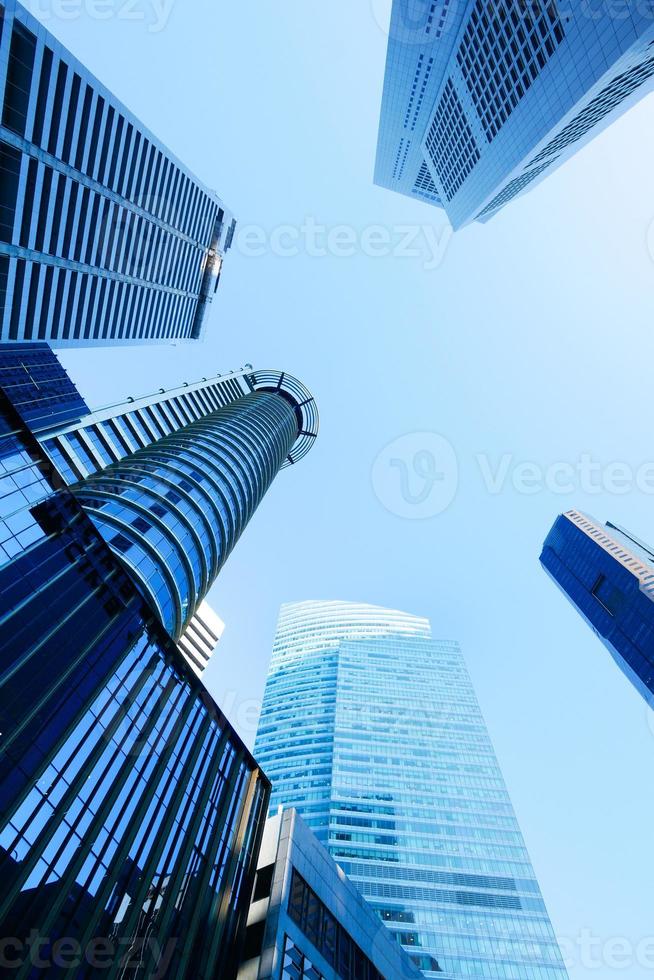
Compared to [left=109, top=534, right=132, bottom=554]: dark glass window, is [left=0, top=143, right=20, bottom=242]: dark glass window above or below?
above

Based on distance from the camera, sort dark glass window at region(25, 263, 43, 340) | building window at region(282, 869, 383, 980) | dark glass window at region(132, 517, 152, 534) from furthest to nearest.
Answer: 1. dark glass window at region(25, 263, 43, 340)
2. dark glass window at region(132, 517, 152, 534)
3. building window at region(282, 869, 383, 980)

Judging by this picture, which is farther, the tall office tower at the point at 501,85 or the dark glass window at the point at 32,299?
the dark glass window at the point at 32,299

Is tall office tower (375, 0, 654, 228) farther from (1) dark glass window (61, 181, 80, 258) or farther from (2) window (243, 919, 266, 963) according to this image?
(2) window (243, 919, 266, 963)

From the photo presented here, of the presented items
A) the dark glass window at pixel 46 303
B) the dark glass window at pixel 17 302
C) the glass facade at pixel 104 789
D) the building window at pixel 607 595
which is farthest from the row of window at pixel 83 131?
the building window at pixel 607 595

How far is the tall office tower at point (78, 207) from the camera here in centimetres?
4022

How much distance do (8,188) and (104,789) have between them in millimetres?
47052

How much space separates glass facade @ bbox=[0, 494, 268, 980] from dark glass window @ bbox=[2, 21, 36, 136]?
33.9 meters

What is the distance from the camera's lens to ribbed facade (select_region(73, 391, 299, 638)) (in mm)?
36281

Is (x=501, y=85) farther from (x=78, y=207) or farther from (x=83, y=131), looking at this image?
(x=78, y=207)

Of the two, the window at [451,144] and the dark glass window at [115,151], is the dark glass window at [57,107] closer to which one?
the dark glass window at [115,151]

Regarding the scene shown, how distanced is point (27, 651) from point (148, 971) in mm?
14630

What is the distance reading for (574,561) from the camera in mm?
140250

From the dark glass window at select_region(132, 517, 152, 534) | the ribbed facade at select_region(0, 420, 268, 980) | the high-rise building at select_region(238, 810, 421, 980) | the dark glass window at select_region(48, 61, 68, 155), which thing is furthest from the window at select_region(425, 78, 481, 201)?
the high-rise building at select_region(238, 810, 421, 980)

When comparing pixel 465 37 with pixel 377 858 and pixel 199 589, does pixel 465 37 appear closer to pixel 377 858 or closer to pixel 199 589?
pixel 199 589
